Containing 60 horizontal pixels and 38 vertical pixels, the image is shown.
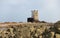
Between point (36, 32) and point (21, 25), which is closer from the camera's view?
point (36, 32)

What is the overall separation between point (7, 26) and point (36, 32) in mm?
941

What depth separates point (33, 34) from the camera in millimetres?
5691

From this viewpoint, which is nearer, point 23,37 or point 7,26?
point 23,37

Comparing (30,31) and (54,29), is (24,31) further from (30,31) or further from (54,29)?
(54,29)

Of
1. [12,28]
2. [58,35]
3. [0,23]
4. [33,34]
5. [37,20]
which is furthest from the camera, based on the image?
[37,20]

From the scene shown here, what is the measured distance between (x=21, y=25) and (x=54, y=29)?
104 cm

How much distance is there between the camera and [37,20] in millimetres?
7523

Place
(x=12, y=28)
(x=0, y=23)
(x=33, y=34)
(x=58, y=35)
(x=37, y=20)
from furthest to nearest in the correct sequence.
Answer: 1. (x=37, y=20)
2. (x=0, y=23)
3. (x=12, y=28)
4. (x=33, y=34)
5. (x=58, y=35)

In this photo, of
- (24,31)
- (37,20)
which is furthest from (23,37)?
(37,20)

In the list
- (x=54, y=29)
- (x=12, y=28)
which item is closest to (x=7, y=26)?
(x=12, y=28)

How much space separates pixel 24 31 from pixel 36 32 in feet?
1.06

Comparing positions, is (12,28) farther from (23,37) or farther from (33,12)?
(33,12)

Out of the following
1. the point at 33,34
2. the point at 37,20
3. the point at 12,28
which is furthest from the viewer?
the point at 37,20

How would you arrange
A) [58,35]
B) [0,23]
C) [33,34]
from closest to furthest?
[58,35]
[33,34]
[0,23]
